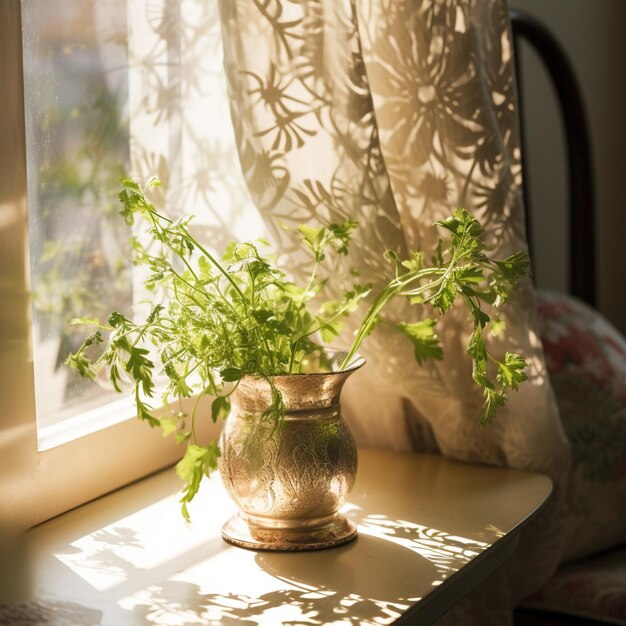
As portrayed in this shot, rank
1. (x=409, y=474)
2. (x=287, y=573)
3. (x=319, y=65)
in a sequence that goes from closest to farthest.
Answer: (x=287, y=573) → (x=319, y=65) → (x=409, y=474)

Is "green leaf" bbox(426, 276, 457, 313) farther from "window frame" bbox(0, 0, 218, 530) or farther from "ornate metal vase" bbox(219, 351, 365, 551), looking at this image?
"window frame" bbox(0, 0, 218, 530)

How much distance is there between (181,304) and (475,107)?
437 millimetres

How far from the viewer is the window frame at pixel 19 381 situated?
93 centimetres

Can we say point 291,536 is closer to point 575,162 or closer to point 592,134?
point 575,162

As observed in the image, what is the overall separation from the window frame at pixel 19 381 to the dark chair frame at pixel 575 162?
1030 millimetres

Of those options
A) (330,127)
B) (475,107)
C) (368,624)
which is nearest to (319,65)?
(330,127)

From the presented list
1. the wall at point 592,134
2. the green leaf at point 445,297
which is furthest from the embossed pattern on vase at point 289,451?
the wall at point 592,134

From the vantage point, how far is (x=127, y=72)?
1136 mm

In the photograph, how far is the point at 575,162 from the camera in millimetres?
1920

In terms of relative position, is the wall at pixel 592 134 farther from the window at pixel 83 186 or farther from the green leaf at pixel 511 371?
the green leaf at pixel 511 371

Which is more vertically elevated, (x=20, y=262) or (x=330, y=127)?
(x=330, y=127)

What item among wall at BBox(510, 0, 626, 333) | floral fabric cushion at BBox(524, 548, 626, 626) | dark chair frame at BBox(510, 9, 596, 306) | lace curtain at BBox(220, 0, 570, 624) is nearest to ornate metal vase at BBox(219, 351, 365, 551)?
lace curtain at BBox(220, 0, 570, 624)

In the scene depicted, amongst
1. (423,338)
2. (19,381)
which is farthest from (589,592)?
(19,381)

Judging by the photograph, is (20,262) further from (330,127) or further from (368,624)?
(368,624)
